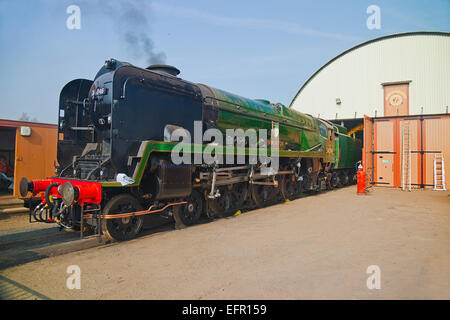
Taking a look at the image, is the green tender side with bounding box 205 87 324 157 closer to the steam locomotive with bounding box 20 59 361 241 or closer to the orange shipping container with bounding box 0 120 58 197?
A: the steam locomotive with bounding box 20 59 361 241

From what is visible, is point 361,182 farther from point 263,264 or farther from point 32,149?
point 32,149

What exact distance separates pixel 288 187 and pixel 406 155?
8129mm

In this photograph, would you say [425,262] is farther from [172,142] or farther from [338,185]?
[338,185]

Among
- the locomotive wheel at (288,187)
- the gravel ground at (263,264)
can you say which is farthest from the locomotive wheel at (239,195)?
the locomotive wheel at (288,187)

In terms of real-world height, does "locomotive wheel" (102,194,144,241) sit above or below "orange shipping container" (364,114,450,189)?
below

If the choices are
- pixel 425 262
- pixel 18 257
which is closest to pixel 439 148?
pixel 425 262

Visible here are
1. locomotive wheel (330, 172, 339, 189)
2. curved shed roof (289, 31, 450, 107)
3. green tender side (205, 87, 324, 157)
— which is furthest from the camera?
curved shed roof (289, 31, 450, 107)

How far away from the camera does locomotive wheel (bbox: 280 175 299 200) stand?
1127cm

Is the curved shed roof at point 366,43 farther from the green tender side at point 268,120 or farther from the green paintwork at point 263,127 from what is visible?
the green tender side at point 268,120

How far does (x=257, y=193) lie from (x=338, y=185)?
970 cm

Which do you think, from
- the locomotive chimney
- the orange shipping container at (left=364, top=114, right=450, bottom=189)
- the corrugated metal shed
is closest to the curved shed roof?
the corrugated metal shed

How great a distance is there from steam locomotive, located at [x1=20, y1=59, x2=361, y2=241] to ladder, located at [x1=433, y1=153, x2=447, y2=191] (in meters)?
10.5

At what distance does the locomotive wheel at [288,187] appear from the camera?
11273 mm

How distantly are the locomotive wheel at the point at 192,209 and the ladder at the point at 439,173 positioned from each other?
44.4 feet
